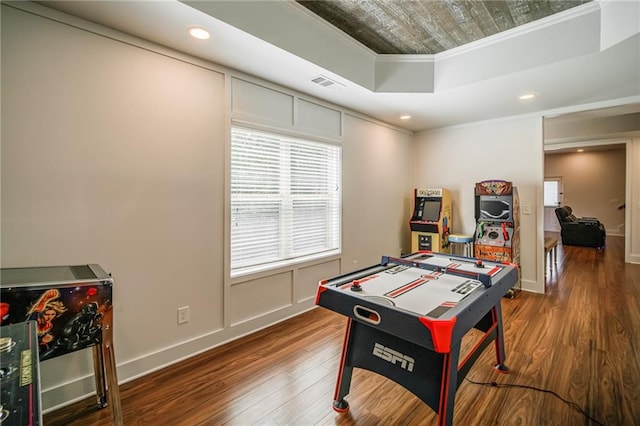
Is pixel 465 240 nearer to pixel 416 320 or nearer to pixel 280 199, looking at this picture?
pixel 280 199

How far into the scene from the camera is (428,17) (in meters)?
2.52

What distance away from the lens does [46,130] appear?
6.13 feet

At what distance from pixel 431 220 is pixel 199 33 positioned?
3.80m

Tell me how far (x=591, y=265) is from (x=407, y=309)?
20.2 feet

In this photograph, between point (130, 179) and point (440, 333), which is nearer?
point (440, 333)

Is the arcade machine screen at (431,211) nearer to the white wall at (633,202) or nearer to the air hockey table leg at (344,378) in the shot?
the air hockey table leg at (344,378)

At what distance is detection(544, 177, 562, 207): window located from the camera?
31.8 ft

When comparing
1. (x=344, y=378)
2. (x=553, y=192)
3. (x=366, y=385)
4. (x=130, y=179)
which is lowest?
(x=366, y=385)

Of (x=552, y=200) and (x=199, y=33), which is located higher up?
(x=199, y=33)

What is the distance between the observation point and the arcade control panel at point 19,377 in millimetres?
733

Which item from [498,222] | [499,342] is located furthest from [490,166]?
[499,342]

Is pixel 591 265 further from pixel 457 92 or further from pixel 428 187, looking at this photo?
pixel 457 92

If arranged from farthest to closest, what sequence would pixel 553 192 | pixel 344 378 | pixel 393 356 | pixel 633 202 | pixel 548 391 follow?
pixel 553 192
pixel 633 202
pixel 548 391
pixel 344 378
pixel 393 356

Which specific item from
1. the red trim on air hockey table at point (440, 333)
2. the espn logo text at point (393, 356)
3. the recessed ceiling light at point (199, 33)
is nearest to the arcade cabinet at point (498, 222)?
the espn logo text at point (393, 356)
